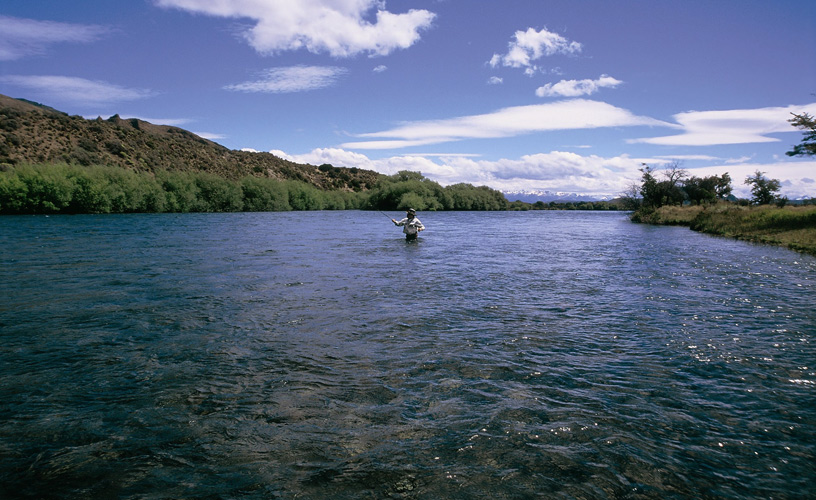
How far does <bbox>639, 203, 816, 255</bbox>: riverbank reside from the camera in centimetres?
2891

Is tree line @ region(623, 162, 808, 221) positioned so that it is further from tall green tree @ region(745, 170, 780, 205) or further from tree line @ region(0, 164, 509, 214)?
tree line @ region(0, 164, 509, 214)

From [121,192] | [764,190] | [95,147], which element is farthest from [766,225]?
[95,147]

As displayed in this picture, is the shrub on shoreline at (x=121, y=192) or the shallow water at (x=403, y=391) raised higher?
the shrub on shoreline at (x=121, y=192)

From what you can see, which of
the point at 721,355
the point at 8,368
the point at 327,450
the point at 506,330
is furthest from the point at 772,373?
the point at 8,368

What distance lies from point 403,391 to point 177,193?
273 ft

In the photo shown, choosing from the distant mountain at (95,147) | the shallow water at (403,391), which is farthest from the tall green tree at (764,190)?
the distant mountain at (95,147)

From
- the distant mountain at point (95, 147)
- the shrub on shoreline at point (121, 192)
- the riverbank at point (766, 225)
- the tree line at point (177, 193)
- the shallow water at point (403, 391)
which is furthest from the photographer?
the distant mountain at point (95, 147)

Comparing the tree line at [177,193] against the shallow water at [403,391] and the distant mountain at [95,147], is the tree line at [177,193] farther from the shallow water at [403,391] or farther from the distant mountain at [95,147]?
the shallow water at [403,391]

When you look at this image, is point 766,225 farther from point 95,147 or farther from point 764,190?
point 95,147

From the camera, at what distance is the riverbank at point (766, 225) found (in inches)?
1138

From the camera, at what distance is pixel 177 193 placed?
78.8 meters

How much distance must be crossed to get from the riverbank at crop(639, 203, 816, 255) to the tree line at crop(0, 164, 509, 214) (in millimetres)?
73861

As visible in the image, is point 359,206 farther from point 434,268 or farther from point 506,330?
point 506,330

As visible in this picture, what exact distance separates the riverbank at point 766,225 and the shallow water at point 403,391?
1862 cm
